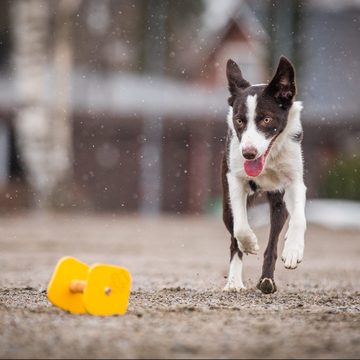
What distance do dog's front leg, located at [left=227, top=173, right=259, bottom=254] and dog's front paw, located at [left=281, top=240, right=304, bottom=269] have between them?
39cm

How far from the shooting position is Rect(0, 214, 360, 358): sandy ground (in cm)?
462

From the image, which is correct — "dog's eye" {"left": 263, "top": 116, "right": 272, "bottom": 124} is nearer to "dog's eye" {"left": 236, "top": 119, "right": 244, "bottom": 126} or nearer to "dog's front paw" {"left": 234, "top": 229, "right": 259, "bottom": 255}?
"dog's eye" {"left": 236, "top": 119, "right": 244, "bottom": 126}

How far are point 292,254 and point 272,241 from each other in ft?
2.40

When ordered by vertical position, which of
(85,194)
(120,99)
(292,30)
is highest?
(292,30)

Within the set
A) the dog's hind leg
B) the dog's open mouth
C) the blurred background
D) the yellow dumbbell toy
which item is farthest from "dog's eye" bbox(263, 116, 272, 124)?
the blurred background

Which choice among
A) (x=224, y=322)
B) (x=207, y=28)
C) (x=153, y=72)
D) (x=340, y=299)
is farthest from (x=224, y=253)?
(x=207, y=28)

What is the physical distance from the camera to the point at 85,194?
1222 inches

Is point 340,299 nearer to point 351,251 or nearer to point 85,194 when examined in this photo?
point 351,251

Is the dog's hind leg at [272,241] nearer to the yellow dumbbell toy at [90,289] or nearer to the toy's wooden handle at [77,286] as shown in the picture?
the yellow dumbbell toy at [90,289]

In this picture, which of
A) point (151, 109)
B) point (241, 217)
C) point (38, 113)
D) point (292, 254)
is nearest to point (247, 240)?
point (241, 217)

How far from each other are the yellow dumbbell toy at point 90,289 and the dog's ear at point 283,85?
2263mm

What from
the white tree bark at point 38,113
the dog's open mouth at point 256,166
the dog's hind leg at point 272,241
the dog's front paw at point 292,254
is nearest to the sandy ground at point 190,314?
the dog's hind leg at point 272,241

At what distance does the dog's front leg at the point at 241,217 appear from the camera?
7219 millimetres

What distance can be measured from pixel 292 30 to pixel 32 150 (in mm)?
10662
